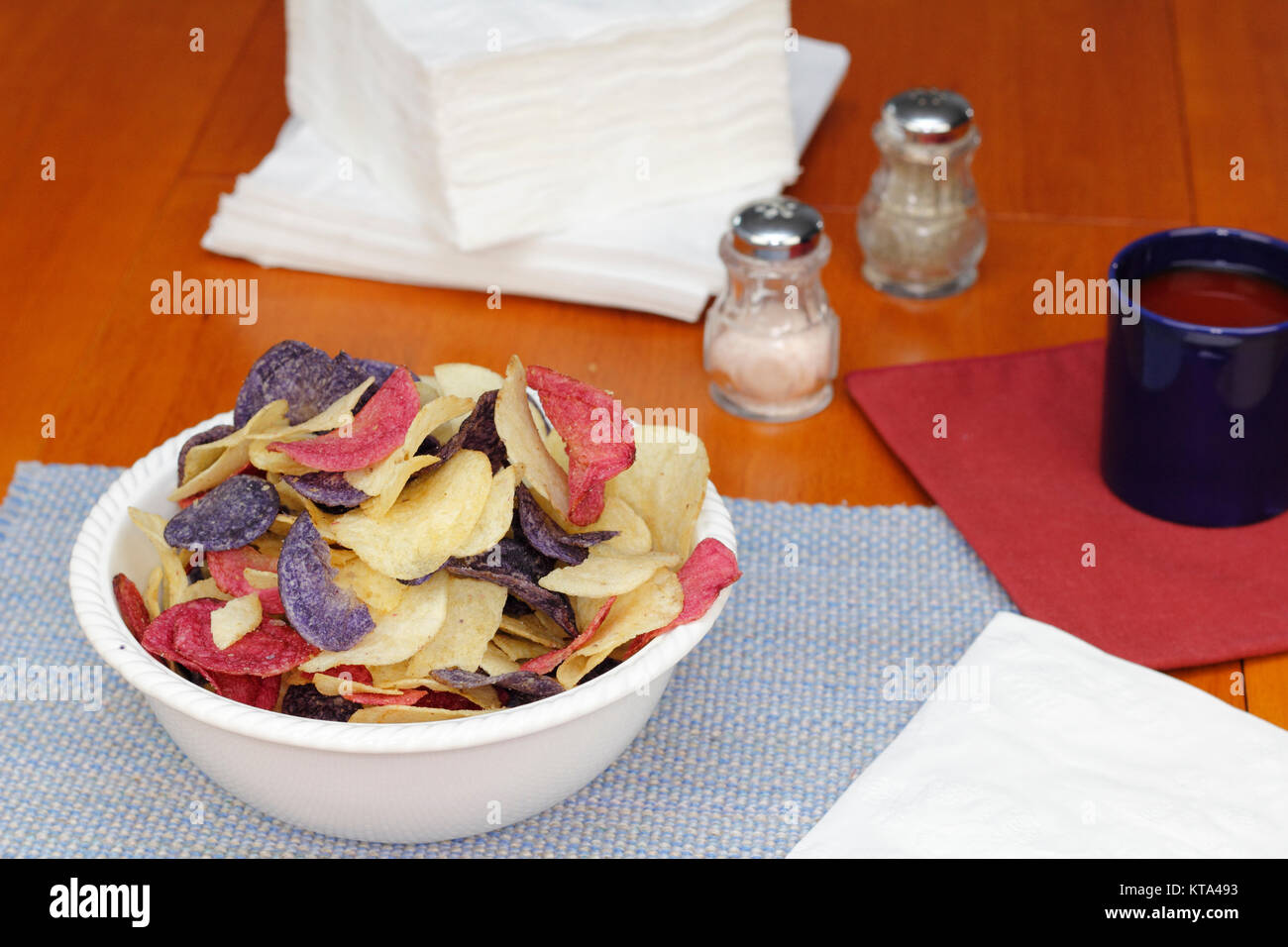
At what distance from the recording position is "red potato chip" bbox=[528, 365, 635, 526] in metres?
0.54

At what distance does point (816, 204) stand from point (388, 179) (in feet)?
0.89

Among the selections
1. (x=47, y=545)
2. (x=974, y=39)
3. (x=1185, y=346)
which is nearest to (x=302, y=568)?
(x=47, y=545)

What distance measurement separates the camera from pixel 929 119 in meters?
0.87

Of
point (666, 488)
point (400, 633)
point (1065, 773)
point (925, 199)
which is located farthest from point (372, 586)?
point (925, 199)

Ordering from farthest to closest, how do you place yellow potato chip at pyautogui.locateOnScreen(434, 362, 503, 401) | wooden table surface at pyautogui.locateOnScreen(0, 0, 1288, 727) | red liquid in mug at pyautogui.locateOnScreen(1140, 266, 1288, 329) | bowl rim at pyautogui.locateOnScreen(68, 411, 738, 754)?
wooden table surface at pyautogui.locateOnScreen(0, 0, 1288, 727)
red liquid in mug at pyautogui.locateOnScreen(1140, 266, 1288, 329)
yellow potato chip at pyautogui.locateOnScreen(434, 362, 503, 401)
bowl rim at pyautogui.locateOnScreen(68, 411, 738, 754)

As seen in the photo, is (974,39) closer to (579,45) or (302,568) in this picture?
(579,45)

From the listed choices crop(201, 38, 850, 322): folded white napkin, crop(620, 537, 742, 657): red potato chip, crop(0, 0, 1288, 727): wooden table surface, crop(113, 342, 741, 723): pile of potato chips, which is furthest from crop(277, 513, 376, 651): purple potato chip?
crop(201, 38, 850, 322): folded white napkin

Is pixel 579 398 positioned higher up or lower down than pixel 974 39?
higher up

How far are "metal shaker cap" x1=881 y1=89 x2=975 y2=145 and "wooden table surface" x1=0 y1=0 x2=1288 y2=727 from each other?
9 centimetres

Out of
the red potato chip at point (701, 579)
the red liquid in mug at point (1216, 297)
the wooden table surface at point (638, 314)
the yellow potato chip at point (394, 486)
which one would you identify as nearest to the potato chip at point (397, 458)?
the yellow potato chip at point (394, 486)

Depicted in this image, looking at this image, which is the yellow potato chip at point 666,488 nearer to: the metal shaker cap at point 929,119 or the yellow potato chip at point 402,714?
the yellow potato chip at point 402,714

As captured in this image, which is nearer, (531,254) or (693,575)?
(693,575)

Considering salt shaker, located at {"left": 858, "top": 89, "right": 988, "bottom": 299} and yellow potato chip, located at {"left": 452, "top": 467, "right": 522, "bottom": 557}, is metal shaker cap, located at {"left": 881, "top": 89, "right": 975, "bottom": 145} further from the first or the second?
yellow potato chip, located at {"left": 452, "top": 467, "right": 522, "bottom": 557}

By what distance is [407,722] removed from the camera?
509 mm
